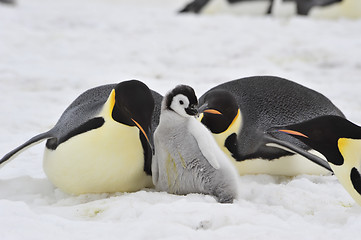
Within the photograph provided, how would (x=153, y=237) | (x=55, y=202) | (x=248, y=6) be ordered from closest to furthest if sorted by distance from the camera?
(x=153, y=237)
(x=55, y=202)
(x=248, y=6)

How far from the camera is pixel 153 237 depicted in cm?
167

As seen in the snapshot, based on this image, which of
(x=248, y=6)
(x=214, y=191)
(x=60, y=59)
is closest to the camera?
(x=214, y=191)

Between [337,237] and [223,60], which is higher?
[337,237]

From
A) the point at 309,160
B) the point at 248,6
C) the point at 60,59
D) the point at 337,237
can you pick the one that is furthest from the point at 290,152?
the point at 248,6

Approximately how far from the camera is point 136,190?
2340 millimetres

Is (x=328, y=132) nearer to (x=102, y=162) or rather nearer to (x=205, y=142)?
(x=205, y=142)

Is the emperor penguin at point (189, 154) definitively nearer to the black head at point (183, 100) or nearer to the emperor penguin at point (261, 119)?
the black head at point (183, 100)

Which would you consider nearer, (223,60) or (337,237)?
(337,237)

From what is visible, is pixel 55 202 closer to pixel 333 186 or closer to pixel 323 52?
pixel 333 186

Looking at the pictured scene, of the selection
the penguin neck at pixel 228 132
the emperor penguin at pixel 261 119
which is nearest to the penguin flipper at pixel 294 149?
the emperor penguin at pixel 261 119

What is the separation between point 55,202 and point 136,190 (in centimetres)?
33

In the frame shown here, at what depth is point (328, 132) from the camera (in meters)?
1.96

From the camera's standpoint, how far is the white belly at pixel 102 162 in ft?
7.23

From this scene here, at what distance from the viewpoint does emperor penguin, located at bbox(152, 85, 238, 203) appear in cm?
211
